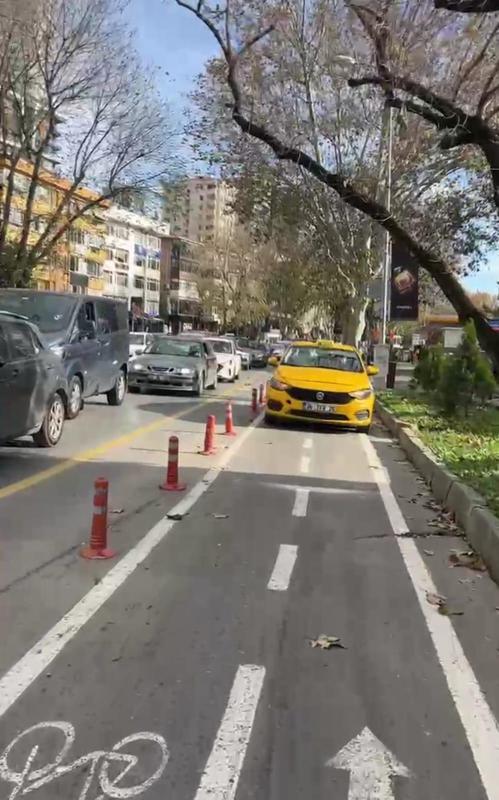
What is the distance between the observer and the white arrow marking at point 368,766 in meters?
2.93

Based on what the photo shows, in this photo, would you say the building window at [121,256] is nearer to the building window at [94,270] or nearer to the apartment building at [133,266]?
the apartment building at [133,266]

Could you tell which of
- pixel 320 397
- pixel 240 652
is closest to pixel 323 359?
pixel 320 397

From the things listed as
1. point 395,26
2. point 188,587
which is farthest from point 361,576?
point 395,26

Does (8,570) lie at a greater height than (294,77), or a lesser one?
lesser

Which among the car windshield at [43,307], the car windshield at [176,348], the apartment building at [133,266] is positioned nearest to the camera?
the car windshield at [43,307]

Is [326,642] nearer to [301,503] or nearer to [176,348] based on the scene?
[301,503]

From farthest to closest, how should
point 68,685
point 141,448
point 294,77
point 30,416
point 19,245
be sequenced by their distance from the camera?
point 19,245 → point 294,77 → point 141,448 → point 30,416 → point 68,685

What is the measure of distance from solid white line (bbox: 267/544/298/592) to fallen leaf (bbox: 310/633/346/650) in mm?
820

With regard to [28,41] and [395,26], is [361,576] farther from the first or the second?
[28,41]

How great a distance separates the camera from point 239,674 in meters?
3.88

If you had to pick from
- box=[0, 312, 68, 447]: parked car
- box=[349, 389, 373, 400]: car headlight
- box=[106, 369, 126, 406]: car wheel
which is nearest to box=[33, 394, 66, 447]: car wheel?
box=[0, 312, 68, 447]: parked car

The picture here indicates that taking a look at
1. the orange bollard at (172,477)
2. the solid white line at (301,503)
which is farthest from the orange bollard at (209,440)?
the orange bollard at (172,477)

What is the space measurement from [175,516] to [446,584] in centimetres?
256

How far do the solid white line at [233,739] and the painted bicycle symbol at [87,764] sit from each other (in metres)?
0.20
